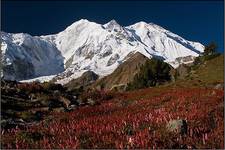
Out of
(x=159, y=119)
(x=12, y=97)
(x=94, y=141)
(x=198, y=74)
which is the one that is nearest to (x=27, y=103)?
(x=12, y=97)

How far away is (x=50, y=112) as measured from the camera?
95.3 feet

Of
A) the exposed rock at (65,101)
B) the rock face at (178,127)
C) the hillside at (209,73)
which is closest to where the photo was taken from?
the rock face at (178,127)

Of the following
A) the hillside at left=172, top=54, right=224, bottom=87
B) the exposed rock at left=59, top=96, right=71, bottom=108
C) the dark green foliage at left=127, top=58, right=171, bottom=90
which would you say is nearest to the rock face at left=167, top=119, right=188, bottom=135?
the exposed rock at left=59, top=96, right=71, bottom=108

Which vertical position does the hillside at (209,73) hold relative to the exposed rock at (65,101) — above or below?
above

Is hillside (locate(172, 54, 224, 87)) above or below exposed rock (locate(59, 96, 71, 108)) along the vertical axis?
above

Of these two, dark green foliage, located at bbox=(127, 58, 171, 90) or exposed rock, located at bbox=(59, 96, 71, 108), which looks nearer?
exposed rock, located at bbox=(59, 96, 71, 108)

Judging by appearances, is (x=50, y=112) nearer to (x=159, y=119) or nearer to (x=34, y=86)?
(x=159, y=119)

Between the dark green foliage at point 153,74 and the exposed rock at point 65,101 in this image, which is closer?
the exposed rock at point 65,101

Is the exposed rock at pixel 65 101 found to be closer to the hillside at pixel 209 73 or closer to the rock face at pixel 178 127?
the rock face at pixel 178 127

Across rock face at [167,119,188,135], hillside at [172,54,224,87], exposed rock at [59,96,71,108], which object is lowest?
rock face at [167,119,188,135]

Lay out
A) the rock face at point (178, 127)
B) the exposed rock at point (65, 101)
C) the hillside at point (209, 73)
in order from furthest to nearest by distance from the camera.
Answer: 1. the hillside at point (209, 73)
2. the exposed rock at point (65, 101)
3. the rock face at point (178, 127)

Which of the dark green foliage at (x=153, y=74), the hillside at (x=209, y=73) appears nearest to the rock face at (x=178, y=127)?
the hillside at (x=209, y=73)

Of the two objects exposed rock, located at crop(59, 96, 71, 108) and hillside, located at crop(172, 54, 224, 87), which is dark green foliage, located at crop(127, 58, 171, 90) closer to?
hillside, located at crop(172, 54, 224, 87)

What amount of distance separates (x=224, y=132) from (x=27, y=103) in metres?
23.8
